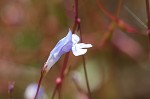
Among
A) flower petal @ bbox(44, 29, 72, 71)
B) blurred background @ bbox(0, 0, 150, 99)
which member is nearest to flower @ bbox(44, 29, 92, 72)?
flower petal @ bbox(44, 29, 72, 71)

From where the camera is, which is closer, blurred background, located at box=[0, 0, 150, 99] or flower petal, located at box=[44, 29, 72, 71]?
flower petal, located at box=[44, 29, 72, 71]

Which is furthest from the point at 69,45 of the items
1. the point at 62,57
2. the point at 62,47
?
the point at 62,57

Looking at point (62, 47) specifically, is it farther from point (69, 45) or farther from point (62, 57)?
point (62, 57)

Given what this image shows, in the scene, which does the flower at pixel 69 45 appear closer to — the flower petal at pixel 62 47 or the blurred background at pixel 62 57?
the flower petal at pixel 62 47

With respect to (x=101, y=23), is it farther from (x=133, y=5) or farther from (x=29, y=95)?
(x=29, y=95)

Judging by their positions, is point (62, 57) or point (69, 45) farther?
point (62, 57)

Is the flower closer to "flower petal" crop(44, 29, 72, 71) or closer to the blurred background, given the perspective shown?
"flower petal" crop(44, 29, 72, 71)

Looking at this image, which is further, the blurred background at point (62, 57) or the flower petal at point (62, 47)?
the blurred background at point (62, 57)

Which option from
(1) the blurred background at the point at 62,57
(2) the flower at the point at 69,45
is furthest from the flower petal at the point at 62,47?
(1) the blurred background at the point at 62,57
